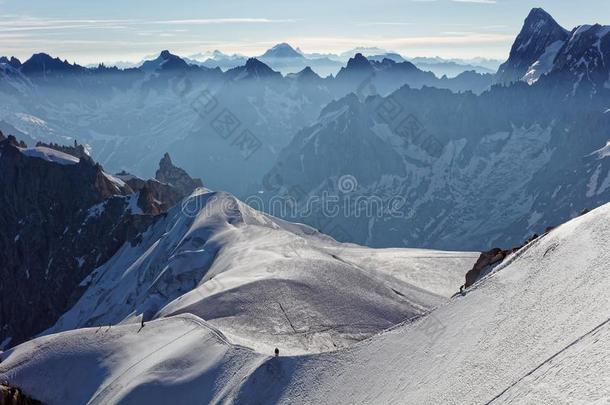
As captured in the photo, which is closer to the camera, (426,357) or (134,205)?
(426,357)

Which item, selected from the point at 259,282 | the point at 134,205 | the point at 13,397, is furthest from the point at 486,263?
the point at 134,205

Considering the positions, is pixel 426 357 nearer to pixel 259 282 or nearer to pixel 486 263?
pixel 486 263

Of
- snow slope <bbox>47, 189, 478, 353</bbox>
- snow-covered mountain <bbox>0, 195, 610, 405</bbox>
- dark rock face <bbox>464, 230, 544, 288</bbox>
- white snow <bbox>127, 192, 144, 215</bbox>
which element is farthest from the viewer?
white snow <bbox>127, 192, 144, 215</bbox>

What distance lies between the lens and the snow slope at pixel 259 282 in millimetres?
62572

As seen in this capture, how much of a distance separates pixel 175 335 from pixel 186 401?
465 inches

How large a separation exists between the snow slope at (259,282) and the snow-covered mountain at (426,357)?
5.20 metres

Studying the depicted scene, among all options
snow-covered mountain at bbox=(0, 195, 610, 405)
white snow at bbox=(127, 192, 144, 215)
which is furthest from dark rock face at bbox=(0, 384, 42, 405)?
white snow at bbox=(127, 192, 144, 215)

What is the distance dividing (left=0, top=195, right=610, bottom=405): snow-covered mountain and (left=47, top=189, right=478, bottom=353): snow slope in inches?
205

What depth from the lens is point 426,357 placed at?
4156 centimetres

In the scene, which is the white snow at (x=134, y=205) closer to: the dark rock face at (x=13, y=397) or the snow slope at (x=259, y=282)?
the snow slope at (x=259, y=282)

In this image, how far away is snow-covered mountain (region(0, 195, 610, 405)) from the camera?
32.8 meters

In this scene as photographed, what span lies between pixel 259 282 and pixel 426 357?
33719mm

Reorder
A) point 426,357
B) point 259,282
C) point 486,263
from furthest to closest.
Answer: point 259,282 < point 486,263 < point 426,357

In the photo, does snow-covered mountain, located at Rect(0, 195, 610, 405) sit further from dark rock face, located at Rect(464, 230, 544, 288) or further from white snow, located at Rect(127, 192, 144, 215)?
white snow, located at Rect(127, 192, 144, 215)
